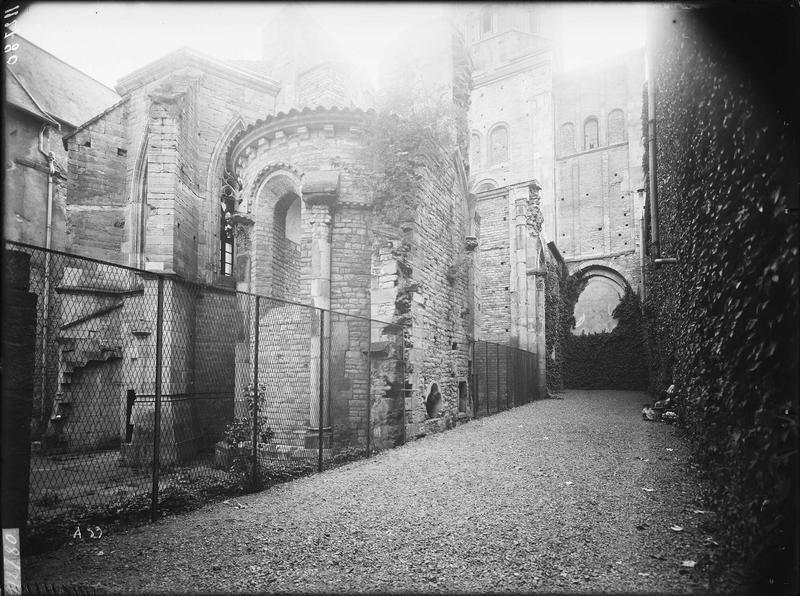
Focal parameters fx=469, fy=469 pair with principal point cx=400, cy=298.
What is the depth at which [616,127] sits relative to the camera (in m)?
32.5

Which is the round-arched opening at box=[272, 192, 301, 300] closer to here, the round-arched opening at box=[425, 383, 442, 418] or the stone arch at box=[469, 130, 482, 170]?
the round-arched opening at box=[425, 383, 442, 418]

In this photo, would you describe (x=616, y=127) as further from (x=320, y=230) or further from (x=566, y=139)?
(x=320, y=230)

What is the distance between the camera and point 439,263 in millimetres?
10906

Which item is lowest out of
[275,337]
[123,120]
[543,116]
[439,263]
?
[275,337]

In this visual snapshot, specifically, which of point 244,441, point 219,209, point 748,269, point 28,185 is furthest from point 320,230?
point 28,185

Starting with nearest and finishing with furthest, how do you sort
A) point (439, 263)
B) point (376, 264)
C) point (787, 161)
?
point (787, 161)
point (376, 264)
point (439, 263)

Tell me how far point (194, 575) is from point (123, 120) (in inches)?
551

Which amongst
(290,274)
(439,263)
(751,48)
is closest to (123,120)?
(290,274)

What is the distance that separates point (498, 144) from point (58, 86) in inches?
989

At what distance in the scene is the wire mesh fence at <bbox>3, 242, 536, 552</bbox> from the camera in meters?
6.89

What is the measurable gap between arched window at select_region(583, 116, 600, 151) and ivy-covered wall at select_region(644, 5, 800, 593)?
101ft

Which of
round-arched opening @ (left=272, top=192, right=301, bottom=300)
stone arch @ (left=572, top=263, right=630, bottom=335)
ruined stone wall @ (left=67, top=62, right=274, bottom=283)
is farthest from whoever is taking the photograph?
stone arch @ (left=572, top=263, right=630, bottom=335)

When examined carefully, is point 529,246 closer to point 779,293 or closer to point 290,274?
point 290,274

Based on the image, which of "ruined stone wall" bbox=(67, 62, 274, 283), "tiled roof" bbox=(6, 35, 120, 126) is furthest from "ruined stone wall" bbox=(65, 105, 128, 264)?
"tiled roof" bbox=(6, 35, 120, 126)
